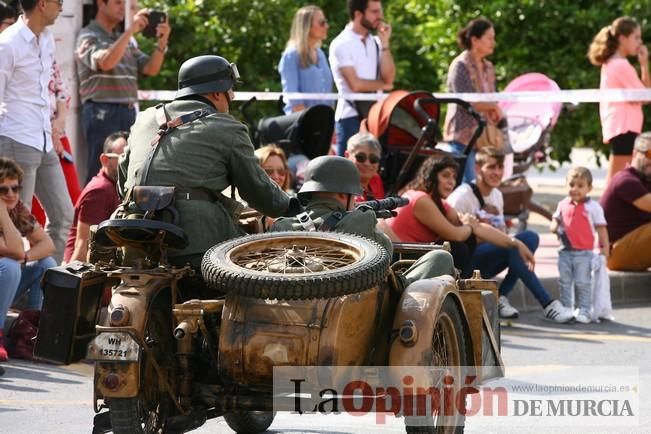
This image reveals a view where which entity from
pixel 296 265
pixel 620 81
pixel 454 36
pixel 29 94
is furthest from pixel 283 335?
pixel 454 36

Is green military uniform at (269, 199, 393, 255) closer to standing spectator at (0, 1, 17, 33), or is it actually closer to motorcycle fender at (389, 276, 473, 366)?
motorcycle fender at (389, 276, 473, 366)

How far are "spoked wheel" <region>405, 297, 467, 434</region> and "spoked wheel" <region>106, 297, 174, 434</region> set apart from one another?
1191 mm

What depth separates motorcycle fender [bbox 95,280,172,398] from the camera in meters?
6.86

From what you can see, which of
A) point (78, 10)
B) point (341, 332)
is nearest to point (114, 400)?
point (341, 332)

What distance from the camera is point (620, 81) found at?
14820 millimetres

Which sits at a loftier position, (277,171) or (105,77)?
(105,77)

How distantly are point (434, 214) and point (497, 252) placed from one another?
2.88 feet

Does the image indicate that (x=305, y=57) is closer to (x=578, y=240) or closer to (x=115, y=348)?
(x=578, y=240)

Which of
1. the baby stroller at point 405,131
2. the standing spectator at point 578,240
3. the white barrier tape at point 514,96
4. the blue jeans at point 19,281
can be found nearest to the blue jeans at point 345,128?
the white barrier tape at point 514,96

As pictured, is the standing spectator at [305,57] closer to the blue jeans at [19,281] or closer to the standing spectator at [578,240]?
the standing spectator at [578,240]

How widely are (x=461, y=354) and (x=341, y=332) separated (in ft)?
3.43

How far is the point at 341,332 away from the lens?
6.68 meters

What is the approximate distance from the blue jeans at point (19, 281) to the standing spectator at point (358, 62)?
13.9 feet

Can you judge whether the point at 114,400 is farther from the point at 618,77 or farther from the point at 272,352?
the point at 618,77
